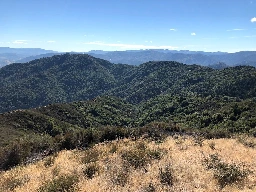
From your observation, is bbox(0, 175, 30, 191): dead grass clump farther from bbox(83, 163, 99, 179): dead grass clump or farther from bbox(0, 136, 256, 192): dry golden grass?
bbox(83, 163, 99, 179): dead grass clump

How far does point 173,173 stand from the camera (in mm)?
9773

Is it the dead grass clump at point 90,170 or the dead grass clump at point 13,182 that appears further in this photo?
the dead grass clump at point 90,170

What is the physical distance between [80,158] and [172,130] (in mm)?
12730

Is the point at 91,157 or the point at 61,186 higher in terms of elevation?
the point at 61,186

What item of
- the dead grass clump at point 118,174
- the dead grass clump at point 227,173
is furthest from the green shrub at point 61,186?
the dead grass clump at point 227,173

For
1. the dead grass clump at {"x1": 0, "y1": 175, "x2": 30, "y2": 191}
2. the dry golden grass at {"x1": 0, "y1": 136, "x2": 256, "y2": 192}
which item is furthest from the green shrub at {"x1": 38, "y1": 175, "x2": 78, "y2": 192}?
the dead grass clump at {"x1": 0, "y1": 175, "x2": 30, "y2": 191}

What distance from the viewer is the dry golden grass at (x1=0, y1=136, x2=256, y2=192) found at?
867cm

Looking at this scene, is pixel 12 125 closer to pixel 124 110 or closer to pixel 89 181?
pixel 89 181

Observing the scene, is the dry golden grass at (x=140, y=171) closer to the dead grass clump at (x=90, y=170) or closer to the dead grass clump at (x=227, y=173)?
the dead grass clump at (x=90, y=170)

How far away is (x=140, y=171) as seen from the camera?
10.4 metres

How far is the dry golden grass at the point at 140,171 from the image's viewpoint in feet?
28.5

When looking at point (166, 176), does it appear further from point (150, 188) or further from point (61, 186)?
point (61, 186)

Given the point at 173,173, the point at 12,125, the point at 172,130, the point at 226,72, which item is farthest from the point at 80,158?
the point at 226,72

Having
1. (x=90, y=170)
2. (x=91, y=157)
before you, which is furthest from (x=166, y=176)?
(x=91, y=157)
